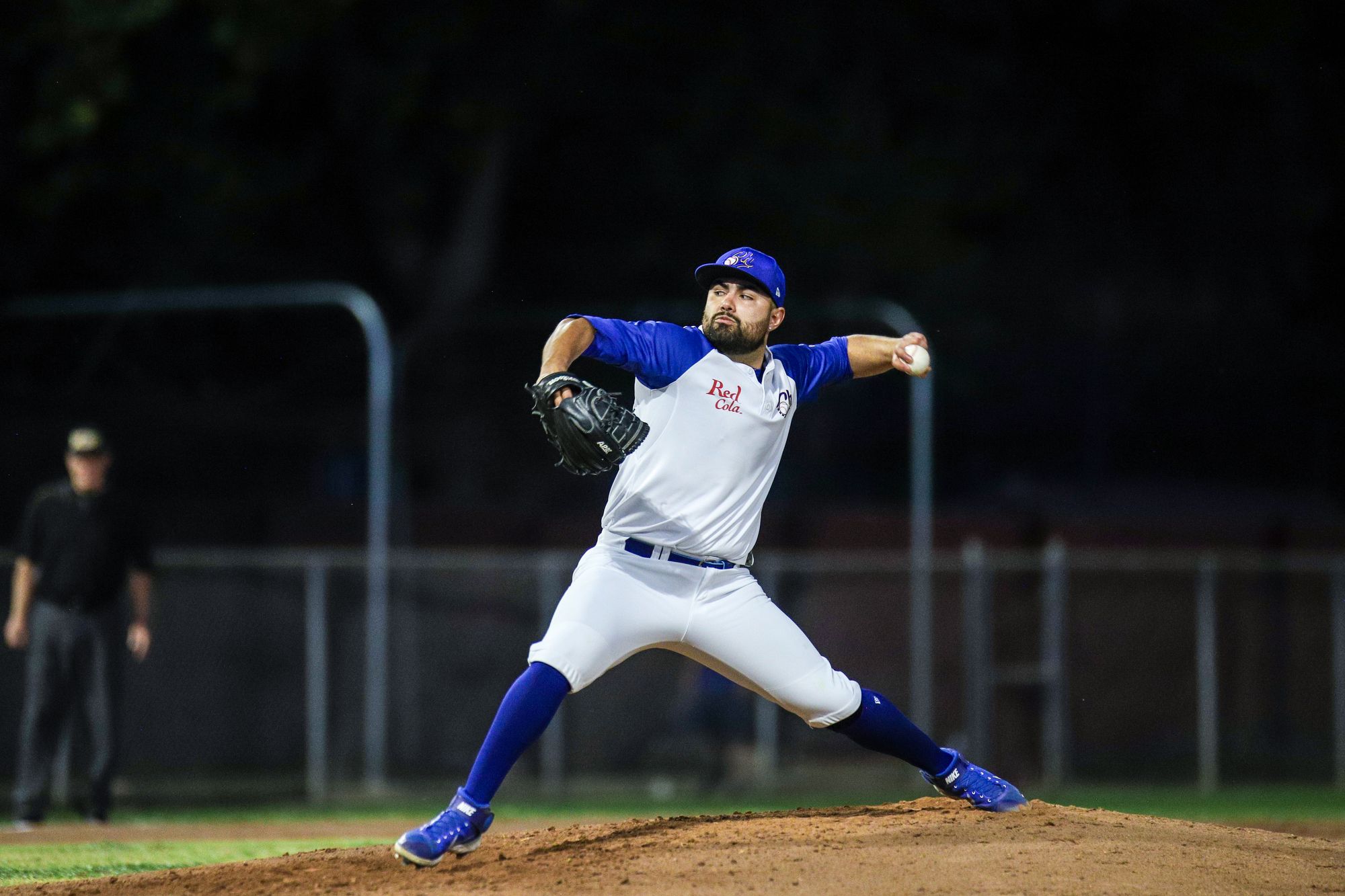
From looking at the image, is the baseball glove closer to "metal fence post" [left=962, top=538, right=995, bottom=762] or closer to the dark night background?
"metal fence post" [left=962, top=538, right=995, bottom=762]

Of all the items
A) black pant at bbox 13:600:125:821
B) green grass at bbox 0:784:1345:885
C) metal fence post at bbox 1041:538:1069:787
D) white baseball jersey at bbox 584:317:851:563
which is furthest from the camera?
metal fence post at bbox 1041:538:1069:787

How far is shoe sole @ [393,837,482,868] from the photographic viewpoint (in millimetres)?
6055

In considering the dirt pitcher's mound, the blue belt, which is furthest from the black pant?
the blue belt

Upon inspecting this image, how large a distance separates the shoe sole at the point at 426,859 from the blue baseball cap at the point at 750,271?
217 cm

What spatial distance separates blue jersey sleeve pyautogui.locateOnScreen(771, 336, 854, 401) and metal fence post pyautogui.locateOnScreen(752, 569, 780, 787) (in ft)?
25.1

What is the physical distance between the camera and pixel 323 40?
20688mm

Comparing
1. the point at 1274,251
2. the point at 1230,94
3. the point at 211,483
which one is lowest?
the point at 211,483

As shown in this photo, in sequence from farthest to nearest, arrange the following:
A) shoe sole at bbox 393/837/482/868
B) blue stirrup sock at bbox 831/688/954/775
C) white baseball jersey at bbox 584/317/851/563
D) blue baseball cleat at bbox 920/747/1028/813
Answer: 1. blue baseball cleat at bbox 920/747/1028/813
2. blue stirrup sock at bbox 831/688/954/775
3. white baseball jersey at bbox 584/317/851/563
4. shoe sole at bbox 393/837/482/868

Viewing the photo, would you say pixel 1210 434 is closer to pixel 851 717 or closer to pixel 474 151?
pixel 474 151

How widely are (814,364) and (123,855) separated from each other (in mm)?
4245

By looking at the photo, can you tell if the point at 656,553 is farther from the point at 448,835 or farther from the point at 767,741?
the point at 767,741

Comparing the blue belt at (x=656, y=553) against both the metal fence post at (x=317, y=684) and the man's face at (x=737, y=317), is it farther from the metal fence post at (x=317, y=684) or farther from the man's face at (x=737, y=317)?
the metal fence post at (x=317, y=684)

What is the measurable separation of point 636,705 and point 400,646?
2.15 metres

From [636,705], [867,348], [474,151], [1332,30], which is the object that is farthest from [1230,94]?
[867,348]
